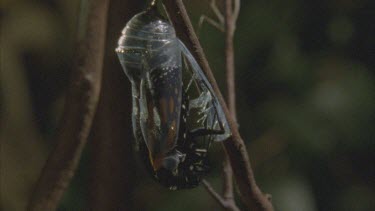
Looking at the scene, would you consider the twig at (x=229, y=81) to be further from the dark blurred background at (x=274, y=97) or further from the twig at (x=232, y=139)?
the dark blurred background at (x=274, y=97)

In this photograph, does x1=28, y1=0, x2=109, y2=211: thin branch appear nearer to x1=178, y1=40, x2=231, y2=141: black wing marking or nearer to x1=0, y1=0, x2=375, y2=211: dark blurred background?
x1=178, y1=40, x2=231, y2=141: black wing marking

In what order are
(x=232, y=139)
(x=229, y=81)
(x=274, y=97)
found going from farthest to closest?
(x=274, y=97)
(x=229, y=81)
(x=232, y=139)

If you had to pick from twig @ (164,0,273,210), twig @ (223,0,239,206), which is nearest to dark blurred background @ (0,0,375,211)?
twig @ (223,0,239,206)

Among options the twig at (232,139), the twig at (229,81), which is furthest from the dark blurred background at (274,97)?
the twig at (232,139)

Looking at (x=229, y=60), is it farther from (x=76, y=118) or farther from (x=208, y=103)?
(x=76, y=118)

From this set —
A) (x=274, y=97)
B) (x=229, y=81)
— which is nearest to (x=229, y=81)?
(x=229, y=81)

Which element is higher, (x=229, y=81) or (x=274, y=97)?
(x=229, y=81)
